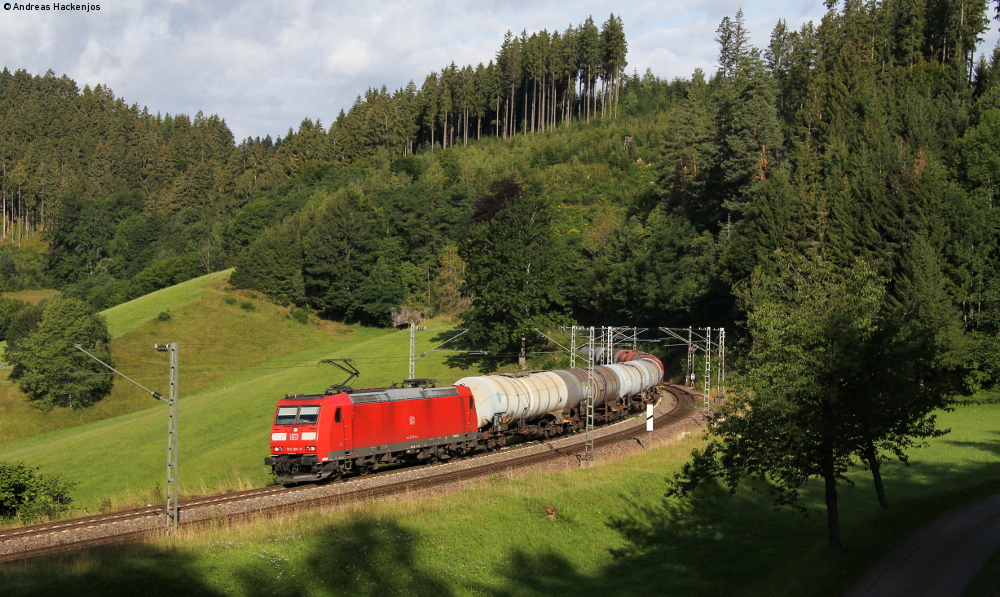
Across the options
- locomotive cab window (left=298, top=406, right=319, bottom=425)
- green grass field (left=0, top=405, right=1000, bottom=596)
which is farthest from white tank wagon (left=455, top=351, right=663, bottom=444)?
locomotive cab window (left=298, top=406, right=319, bottom=425)

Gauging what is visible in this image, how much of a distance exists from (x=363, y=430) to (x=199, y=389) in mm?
54405

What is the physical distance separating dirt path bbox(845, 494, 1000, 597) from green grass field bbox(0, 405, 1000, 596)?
1.80ft

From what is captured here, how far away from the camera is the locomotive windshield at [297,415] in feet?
85.6

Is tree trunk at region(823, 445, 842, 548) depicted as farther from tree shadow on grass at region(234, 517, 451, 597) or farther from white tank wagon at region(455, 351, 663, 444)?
white tank wagon at region(455, 351, 663, 444)

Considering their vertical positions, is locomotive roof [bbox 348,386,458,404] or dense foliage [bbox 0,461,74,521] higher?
locomotive roof [bbox 348,386,458,404]

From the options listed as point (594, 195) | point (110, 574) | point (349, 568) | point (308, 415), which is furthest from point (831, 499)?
point (594, 195)

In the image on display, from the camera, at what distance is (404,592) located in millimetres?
16609

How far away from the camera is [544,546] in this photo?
2170 centimetres

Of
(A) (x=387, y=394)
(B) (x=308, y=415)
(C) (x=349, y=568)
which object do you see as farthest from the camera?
(A) (x=387, y=394)

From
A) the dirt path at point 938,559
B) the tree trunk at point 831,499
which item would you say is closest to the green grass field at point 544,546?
the tree trunk at point 831,499

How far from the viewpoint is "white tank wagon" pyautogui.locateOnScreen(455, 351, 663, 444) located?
114 ft

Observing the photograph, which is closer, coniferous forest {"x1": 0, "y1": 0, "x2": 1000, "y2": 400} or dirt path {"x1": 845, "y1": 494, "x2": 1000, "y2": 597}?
dirt path {"x1": 845, "y1": 494, "x2": 1000, "y2": 597}

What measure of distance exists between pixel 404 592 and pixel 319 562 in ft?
7.57

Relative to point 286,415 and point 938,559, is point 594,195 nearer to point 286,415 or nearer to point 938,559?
point 286,415
